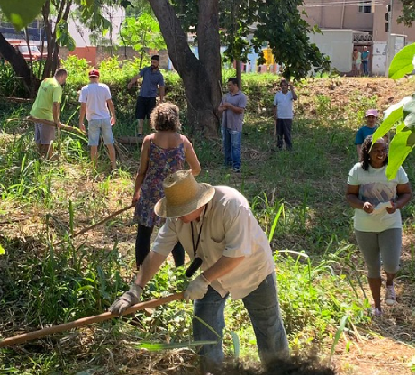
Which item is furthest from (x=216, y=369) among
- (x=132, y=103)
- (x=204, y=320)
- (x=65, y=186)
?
Result: (x=132, y=103)

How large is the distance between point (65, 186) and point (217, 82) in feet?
18.6

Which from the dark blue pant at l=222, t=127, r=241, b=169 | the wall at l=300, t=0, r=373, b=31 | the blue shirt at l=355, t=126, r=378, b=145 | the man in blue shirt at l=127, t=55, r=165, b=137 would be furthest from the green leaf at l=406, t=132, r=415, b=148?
the wall at l=300, t=0, r=373, b=31

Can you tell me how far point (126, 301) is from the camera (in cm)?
395

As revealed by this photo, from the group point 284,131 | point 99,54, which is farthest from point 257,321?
point 99,54

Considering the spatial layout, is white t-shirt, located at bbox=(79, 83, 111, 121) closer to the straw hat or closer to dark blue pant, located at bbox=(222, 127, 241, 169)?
dark blue pant, located at bbox=(222, 127, 241, 169)

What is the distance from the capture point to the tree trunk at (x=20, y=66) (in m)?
17.1

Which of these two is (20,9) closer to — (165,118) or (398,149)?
(398,149)

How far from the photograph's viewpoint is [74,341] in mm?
4855

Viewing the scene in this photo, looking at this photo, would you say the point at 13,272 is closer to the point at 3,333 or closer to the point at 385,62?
the point at 3,333

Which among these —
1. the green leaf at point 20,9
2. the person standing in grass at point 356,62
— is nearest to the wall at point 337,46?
the person standing in grass at point 356,62

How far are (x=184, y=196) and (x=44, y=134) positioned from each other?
6.75m

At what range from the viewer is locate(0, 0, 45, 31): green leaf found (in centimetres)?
127

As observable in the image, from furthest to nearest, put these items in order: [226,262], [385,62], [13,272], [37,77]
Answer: [385,62], [37,77], [13,272], [226,262]

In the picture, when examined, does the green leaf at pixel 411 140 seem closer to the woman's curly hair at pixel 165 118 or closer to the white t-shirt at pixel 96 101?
the woman's curly hair at pixel 165 118
